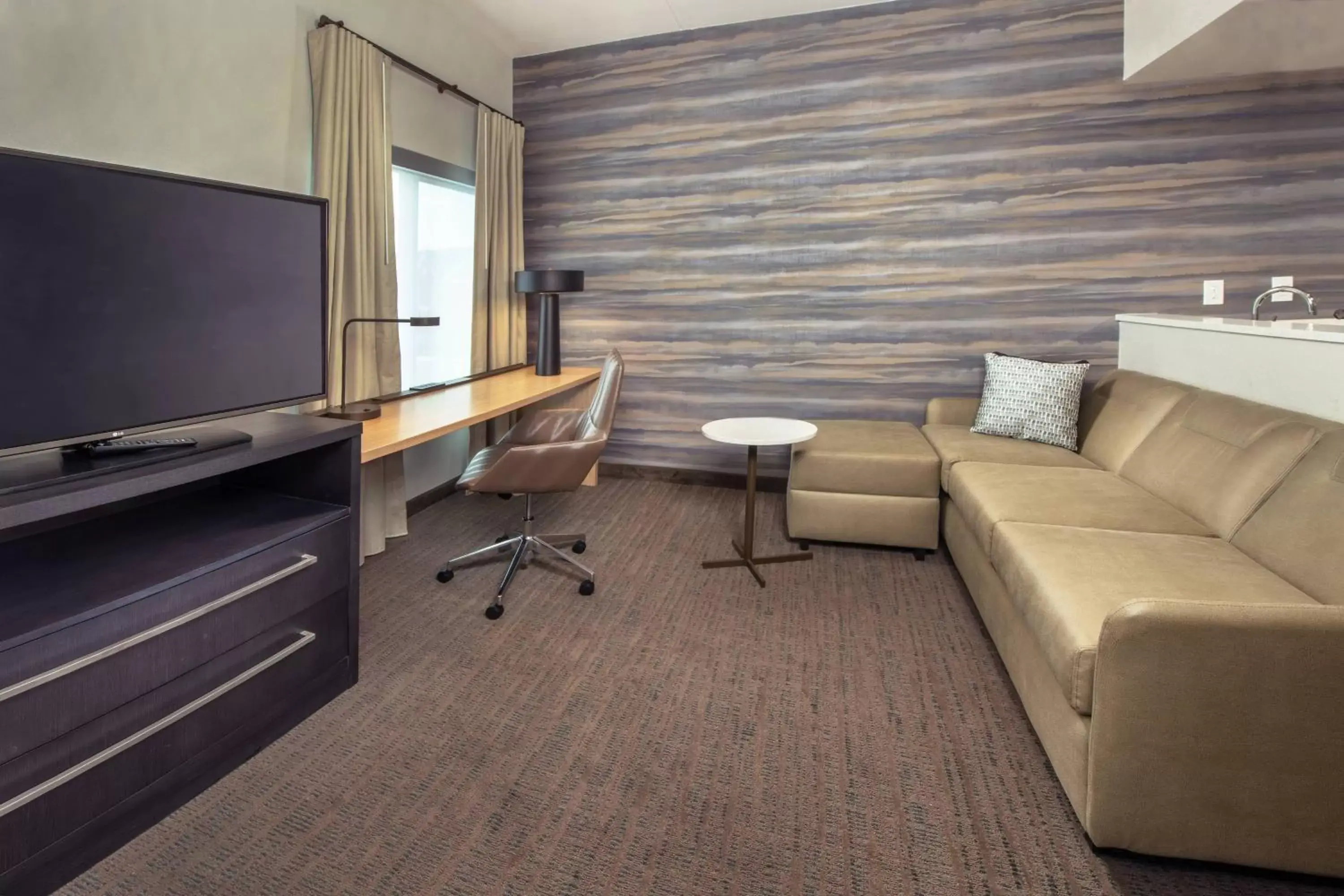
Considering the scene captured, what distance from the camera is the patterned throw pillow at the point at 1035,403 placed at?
3.38 metres

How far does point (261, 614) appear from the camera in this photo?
182cm

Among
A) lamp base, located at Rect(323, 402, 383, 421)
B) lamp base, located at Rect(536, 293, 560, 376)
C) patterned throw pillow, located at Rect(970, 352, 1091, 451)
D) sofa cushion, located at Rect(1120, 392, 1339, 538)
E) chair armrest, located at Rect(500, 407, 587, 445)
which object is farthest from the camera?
lamp base, located at Rect(536, 293, 560, 376)

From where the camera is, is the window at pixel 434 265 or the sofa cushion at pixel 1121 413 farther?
the window at pixel 434 265

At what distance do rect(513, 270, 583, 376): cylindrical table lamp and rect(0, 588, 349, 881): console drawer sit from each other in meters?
2.30

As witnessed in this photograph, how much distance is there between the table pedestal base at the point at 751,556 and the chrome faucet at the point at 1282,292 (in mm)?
2324

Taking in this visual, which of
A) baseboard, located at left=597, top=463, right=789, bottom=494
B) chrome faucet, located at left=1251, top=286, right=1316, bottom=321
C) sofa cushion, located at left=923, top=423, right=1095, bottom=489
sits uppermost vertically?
chrome faucet, located at left=1251, top=286, right=1316, bottom=321

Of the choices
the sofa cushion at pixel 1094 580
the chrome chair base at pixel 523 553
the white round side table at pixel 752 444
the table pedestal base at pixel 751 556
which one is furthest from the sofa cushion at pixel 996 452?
the chrome chair base at pixel 523 553

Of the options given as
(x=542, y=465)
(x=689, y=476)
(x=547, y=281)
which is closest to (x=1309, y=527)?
(x=542, y=465)

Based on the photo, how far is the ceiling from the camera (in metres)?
3.84

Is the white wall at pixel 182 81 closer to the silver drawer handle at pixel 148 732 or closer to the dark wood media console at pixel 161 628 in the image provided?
the dark wood media console at pixel 161 628

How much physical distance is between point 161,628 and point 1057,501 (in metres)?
2.67

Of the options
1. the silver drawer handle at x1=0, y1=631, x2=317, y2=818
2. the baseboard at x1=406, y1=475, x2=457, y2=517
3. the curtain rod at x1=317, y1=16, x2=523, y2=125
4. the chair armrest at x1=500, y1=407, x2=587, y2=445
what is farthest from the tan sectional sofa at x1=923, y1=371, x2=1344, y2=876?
the curtain rod at x1=317, y1=16, x2=523, y2=125

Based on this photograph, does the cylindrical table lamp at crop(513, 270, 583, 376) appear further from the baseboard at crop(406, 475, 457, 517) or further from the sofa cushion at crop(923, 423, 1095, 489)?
the sofa cushion at crop(923, 423, 1095, 489)

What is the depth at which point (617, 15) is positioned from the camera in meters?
3.98
